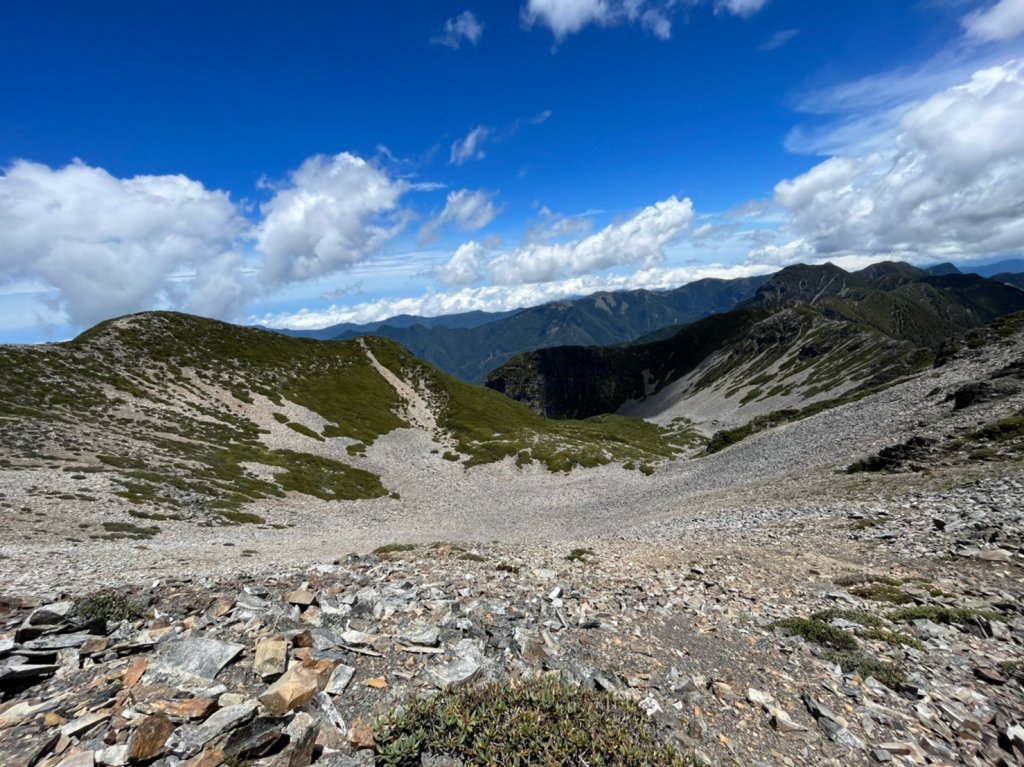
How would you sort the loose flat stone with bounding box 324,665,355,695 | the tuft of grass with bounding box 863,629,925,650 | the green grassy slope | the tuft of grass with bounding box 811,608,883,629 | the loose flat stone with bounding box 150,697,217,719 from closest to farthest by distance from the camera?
the loose flat stone with bounding box 150,697,217,719, the loose flat stone with bounding box 324,665,355,695, the tuft of grass with bounding box 863,629,925,650, the tuft of grass with bounding box 811,608,883,629, the green grassy slope

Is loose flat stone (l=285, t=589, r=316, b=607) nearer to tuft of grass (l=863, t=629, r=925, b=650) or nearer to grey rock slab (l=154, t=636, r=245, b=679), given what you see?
grey rock slab (l=154, t=636, r=245, b=679)

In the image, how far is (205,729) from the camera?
7.03 m

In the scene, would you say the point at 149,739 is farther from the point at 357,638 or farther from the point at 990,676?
the point at 990,676

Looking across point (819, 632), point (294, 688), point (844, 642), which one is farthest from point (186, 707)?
point (844, 642)

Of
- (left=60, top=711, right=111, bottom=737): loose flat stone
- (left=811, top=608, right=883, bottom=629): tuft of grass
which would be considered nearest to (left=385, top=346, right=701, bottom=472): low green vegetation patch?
(left=811, top=608, right=883, bottom=629): tuft of grass

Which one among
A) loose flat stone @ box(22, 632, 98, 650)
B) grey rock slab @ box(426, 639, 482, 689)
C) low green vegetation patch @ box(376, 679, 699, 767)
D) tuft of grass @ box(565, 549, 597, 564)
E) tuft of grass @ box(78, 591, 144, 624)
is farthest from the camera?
tuft of grass @ box(565, 549, 597, 564)

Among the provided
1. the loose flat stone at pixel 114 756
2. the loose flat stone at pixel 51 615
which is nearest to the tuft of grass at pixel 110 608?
the loose flat stone at pixel 51 615

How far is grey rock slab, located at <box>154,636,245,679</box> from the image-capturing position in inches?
342

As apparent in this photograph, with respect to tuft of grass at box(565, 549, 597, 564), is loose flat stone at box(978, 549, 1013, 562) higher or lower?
higher

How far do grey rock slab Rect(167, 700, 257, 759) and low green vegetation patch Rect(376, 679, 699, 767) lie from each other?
7.35ft

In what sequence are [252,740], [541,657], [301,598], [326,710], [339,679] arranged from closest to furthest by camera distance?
[252,740] → [326,710] → [339,679] → [541,657] → [301,598]

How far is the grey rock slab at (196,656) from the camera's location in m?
8.70

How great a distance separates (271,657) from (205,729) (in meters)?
2.03

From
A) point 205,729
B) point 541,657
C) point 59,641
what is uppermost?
point 59,641
